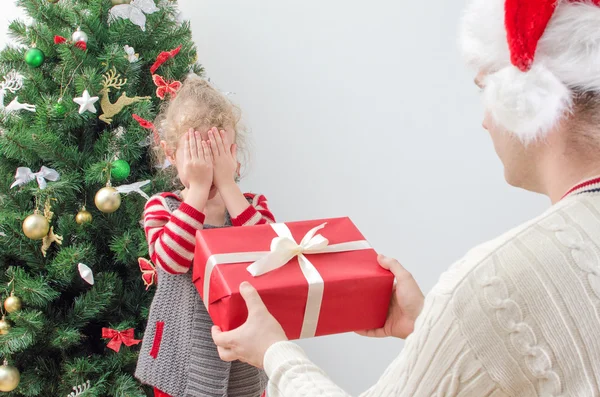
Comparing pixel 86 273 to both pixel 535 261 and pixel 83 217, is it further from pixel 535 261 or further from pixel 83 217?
pixel 535 261

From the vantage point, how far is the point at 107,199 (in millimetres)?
1580

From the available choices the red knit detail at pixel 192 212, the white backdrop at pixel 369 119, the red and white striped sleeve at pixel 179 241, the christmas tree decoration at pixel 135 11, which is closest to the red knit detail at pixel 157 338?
the red and white striped sleeve at pixel 179 241

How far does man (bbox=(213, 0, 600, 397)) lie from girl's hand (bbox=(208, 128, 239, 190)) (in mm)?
754

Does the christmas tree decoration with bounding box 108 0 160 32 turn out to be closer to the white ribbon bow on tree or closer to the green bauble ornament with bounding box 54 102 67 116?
the green bauble ornament with bounding box 54 102 67 116

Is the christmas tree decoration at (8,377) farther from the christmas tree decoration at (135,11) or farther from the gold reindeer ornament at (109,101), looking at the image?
the christmas tree decoration at (135,11)

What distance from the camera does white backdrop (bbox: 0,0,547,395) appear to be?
233 cm

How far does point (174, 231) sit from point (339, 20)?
4.47ft

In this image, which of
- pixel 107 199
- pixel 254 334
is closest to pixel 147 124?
pixel 107 199

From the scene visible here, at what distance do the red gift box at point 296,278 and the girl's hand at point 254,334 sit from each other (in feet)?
0.10

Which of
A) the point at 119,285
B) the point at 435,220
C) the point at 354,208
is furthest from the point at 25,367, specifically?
the point at 435,220

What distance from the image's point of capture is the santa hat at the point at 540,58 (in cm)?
69

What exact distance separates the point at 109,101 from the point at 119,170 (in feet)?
0.69

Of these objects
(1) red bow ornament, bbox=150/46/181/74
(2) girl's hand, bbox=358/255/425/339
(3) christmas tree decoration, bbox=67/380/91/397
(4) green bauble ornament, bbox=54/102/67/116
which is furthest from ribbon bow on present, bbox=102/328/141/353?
(2) girl's hand, bbox=358/255/425/339

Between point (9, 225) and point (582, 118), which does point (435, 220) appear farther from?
point (582, 118)
